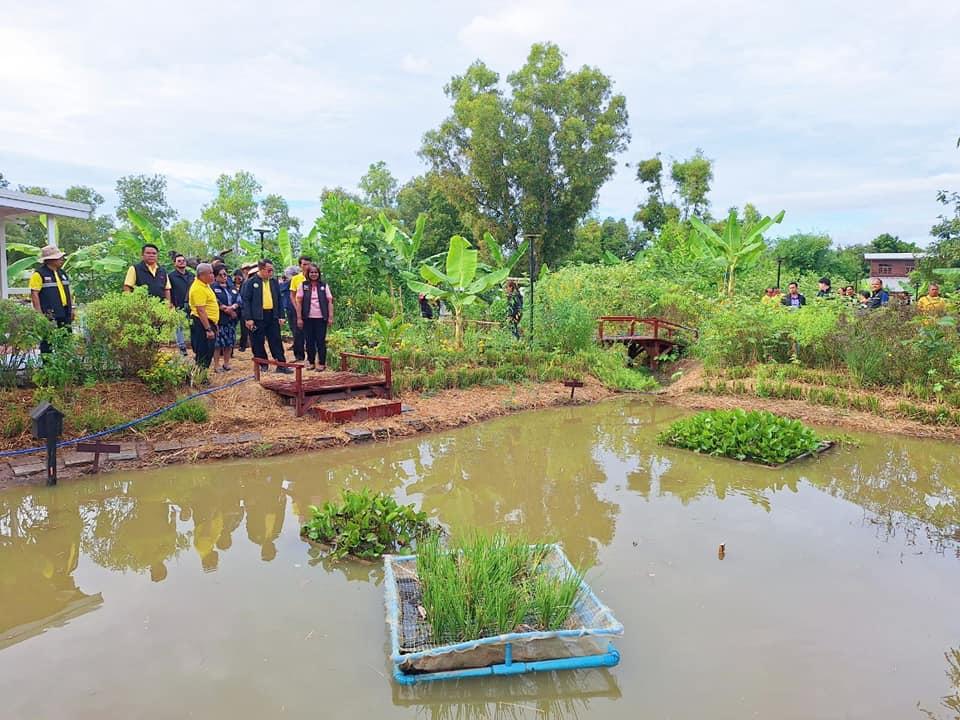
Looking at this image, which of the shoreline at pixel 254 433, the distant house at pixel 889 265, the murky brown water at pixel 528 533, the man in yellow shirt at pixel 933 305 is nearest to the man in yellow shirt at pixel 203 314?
the shoreline at pixel 254 433

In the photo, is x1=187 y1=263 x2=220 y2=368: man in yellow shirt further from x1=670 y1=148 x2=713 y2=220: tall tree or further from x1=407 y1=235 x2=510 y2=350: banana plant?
x1=670 y1=148 x2=713 y2=220: tall tree

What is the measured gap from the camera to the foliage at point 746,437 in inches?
312

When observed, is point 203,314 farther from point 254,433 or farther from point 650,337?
point 650,337

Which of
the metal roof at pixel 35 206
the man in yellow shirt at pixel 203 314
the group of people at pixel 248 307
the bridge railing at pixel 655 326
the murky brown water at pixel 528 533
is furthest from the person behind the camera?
the bridge railing at pixel 655 326

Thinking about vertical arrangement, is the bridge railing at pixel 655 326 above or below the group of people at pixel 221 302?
below

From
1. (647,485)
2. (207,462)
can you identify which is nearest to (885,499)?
(647,485)

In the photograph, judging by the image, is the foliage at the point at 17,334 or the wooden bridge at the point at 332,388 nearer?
the foliage at the point at 17,334

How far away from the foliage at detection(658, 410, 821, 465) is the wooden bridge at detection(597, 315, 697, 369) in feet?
19.3

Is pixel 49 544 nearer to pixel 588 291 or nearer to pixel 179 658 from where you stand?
pixel 179 658

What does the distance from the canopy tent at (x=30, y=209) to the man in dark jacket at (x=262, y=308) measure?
5.31 meters

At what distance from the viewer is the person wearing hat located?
28.3 feet

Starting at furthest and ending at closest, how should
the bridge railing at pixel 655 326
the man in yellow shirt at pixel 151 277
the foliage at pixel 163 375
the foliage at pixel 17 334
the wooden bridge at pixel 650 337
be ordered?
1. the wooden bridge at pixel 650 337
2. the bridge railing at pixel 655 326
3. the man in yellow shirt at pixel 151 277
4. the foliage at pixel 163 375
5. the foliage at pixel 17 334

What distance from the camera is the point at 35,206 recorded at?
13.2 metres

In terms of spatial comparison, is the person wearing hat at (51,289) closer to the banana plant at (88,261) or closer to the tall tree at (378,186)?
the banana plant at (88,261)
